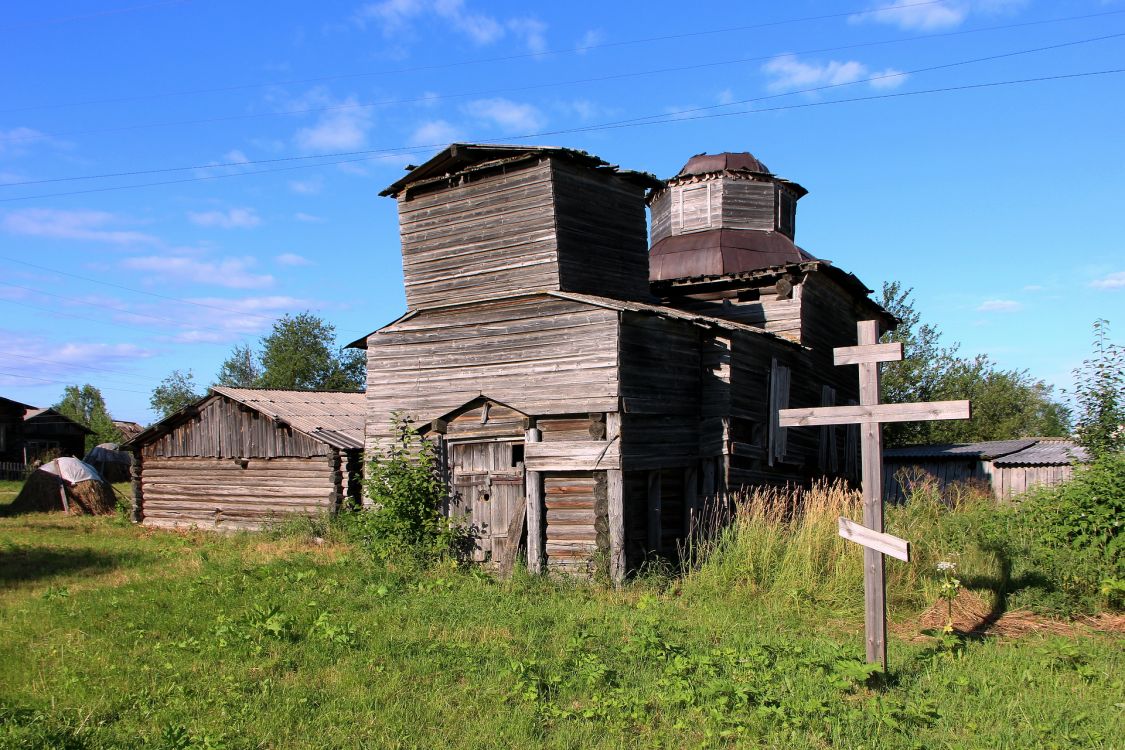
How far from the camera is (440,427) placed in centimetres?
1510

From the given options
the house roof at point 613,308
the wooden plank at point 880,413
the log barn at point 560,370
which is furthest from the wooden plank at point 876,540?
the house roof at point 613,308

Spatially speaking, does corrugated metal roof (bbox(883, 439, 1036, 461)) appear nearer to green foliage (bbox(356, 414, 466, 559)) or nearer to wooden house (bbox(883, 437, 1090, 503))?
wooden house (bbox(883, 437, 1090, 503))

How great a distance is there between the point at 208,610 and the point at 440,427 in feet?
17.9

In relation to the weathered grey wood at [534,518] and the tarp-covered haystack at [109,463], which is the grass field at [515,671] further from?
the tarp-covered haystack at [109,463]

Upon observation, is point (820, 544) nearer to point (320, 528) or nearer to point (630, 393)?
point (630, 393)

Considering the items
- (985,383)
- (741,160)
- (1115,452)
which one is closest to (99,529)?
(741,160)

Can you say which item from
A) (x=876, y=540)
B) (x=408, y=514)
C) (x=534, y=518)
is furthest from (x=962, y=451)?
(x=876, y=540)

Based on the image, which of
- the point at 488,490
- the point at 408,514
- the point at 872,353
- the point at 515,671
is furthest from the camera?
the point at 488,490

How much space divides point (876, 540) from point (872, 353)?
1817mm

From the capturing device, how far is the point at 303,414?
2170 cm

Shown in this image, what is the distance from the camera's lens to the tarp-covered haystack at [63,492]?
25.7m

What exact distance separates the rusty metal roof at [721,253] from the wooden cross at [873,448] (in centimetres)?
1400

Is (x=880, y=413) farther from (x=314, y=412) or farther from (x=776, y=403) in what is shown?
(x=314, y=412)

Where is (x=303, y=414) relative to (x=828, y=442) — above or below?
above
